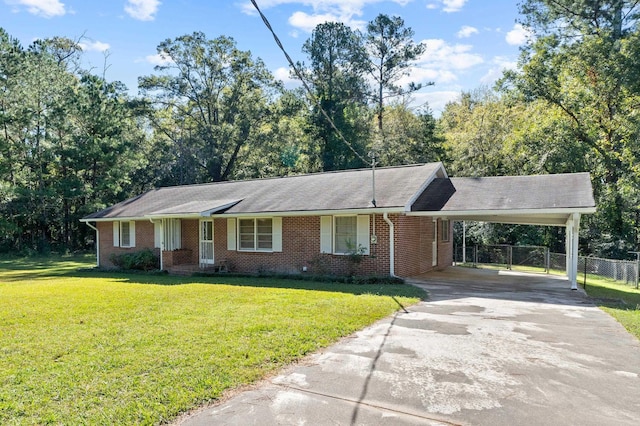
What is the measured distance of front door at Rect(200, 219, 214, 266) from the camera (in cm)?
1664

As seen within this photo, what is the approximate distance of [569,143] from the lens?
2291 centimetres

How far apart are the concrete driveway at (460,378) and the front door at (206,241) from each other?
10.4 meters

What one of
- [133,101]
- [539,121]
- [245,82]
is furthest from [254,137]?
[539,121]

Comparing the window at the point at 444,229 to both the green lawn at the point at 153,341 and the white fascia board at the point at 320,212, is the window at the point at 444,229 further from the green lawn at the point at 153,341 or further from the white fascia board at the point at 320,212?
the green lawn at the point at 153,341

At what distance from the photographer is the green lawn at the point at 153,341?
4.09 meters

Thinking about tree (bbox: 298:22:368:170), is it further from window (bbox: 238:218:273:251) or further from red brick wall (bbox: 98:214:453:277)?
window (bbox: 238:218:273:251)

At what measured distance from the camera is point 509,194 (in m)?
13.1

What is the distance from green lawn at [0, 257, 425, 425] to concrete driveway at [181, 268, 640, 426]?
47 cm

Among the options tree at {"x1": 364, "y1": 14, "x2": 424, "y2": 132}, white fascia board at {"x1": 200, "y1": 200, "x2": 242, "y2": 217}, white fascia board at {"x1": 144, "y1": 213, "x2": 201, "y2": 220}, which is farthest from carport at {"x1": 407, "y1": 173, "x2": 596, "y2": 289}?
tree at {"x1": 364, "y1": 14, "x2": 424, "y2": 132}

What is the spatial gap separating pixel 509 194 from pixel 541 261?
9.24 meters

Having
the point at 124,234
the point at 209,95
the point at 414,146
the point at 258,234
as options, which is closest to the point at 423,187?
the point at 258,234

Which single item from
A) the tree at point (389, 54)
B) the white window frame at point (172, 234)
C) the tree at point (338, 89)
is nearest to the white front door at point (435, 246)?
the white window frame at point (172, 234)

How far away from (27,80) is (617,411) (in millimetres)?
35057

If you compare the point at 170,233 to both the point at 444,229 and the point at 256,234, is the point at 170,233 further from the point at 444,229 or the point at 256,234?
the point at 444,229
